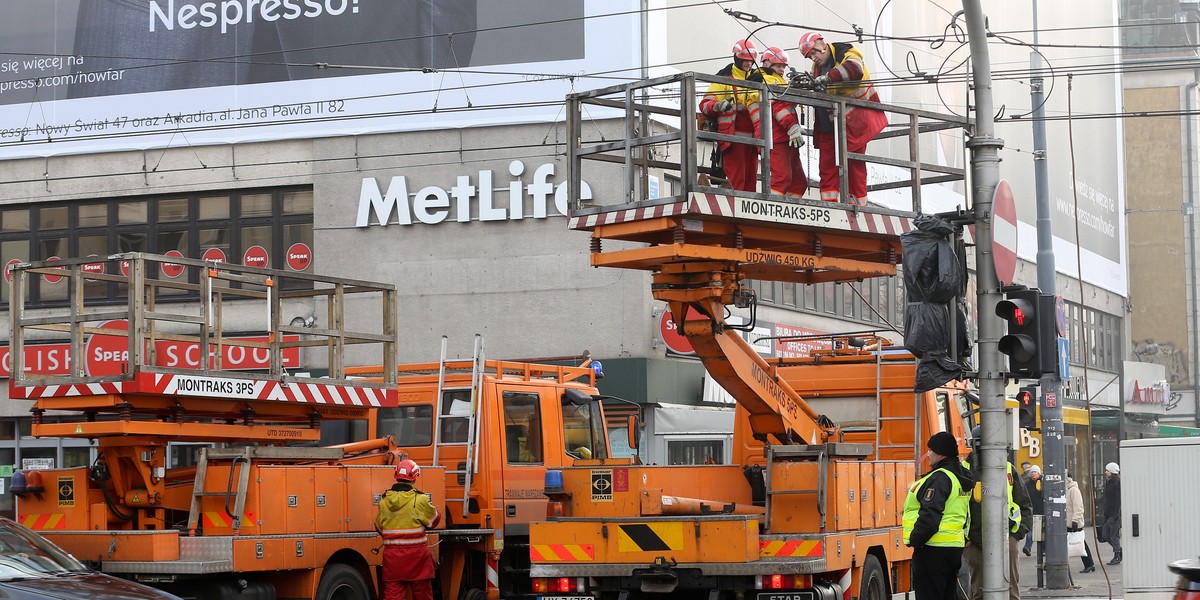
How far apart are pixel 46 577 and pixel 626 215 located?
4.95 metres

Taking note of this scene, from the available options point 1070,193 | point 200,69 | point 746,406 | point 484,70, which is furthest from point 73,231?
point 1070,193

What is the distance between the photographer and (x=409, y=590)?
43.7 ft

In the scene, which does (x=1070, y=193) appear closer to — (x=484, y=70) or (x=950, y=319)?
(x=484, y=70)

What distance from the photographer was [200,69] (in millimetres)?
28141

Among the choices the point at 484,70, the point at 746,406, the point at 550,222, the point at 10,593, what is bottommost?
the point at 10,593

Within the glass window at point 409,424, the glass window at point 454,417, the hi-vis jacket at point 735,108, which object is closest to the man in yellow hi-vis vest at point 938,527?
the hi-vis jacket at point 735,108

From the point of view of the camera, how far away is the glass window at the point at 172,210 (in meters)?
28.3

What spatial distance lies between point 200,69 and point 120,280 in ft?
51.7

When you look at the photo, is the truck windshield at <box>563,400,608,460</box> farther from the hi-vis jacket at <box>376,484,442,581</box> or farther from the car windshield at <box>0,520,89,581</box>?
the car windshield at <box>0,520,89,581</box>

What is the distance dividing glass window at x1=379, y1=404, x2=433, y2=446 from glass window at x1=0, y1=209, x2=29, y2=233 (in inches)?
683

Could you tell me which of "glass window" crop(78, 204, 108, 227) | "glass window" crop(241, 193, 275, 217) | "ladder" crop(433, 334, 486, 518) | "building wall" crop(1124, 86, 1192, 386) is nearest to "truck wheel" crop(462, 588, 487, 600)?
"ladder" crop(433, 334, 486, 518)

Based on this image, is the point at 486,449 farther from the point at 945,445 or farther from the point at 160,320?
the point at 945,445

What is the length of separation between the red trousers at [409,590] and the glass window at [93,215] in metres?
17.7

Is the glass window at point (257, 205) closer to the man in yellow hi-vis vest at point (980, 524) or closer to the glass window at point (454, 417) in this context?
the glass window at point (454, 417)
